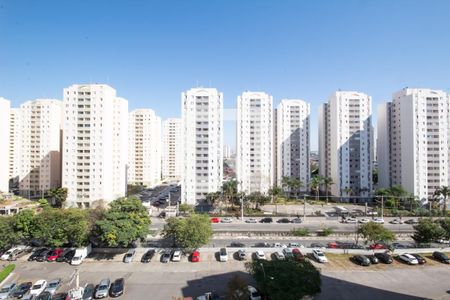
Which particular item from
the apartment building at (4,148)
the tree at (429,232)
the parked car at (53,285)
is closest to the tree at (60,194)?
the apartment building at (4,148)

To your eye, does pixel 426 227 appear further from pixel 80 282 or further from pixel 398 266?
pixel 80 282

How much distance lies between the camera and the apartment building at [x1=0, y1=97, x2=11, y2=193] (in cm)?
7538

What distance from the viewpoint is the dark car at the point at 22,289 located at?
2239 cm

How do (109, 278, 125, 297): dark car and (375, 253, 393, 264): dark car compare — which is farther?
(375, 253, 393, 264): dark car

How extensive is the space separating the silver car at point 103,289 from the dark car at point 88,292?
0.42m

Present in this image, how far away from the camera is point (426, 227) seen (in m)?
33.2

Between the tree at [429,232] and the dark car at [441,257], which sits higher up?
the tree at [429,232]

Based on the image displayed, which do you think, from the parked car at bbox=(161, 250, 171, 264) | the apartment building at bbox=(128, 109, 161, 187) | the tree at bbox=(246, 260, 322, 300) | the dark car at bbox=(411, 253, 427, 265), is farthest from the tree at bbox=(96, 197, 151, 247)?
the apartment building at bbox=(128, 109, 161, 187)

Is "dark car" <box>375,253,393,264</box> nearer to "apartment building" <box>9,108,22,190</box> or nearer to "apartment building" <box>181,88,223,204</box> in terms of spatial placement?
"apartment building" <box>181,88,223,204</box>

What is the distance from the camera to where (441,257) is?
1151 inches

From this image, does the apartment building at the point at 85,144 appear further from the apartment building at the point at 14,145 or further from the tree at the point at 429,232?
the tree at the point at 429,232

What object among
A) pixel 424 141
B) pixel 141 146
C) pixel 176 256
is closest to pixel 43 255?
pixel 176 256

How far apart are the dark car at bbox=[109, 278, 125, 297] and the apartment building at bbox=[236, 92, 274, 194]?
48.1 metres

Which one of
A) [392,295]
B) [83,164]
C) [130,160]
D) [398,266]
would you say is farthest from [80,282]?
[130,160]
